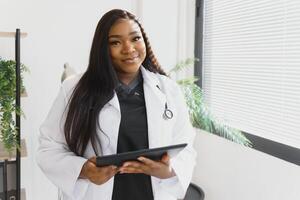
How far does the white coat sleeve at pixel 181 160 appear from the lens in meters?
1.28

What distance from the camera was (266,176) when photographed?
6.25ft

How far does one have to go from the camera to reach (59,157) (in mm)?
1220

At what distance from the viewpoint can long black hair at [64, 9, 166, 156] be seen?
3.97ft

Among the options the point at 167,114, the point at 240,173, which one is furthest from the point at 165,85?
the point at 240,173

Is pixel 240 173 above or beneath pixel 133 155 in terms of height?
beneath

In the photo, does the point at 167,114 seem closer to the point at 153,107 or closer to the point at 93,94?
the point at 153,107

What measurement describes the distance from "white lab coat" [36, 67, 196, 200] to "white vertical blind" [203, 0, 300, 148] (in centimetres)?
80

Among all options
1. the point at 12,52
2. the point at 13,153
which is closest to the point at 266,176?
the point at 13,153

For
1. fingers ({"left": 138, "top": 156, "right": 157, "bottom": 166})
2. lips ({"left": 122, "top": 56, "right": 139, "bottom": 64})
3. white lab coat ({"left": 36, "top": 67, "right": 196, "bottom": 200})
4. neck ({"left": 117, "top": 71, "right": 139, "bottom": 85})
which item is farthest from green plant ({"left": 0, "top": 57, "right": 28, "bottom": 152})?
fingers ({"left": 138, "top": 156, "right": 157, "bottom": 166})

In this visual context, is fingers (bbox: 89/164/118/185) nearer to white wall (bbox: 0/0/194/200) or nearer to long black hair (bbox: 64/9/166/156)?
long black hair (bbox: 64/9/166/156)

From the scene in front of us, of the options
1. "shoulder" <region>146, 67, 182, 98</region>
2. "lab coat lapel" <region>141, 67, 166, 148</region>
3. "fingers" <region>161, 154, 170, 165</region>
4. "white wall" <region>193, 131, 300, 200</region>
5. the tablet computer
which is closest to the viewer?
the tablet computer

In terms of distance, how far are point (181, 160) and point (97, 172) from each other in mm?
350

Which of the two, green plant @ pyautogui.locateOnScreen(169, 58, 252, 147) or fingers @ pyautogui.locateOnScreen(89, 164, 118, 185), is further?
green plant @ pyautogui.locateOnScreen(169, 58, 252, 147)

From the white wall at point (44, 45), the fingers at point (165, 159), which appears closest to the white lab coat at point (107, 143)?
the fingers at point (165, 159)
